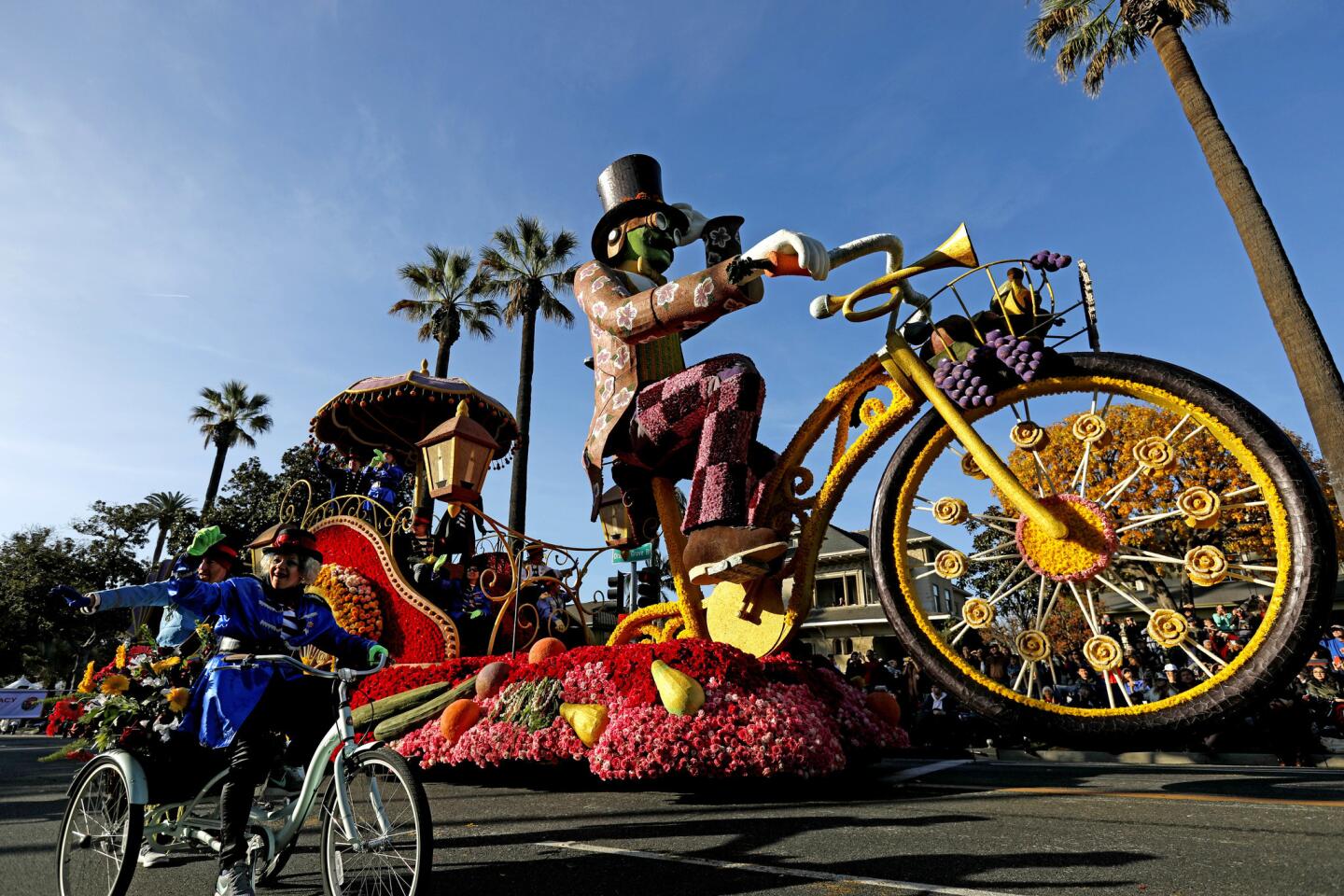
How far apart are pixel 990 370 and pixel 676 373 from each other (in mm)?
2291

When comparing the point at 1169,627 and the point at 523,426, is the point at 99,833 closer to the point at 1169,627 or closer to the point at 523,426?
the point at 1169,627

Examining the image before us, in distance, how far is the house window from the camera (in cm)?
3084

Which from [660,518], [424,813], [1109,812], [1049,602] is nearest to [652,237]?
[660,518]

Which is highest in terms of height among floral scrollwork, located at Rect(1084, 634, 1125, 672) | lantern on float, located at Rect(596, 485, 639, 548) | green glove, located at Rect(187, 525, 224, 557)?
lantern on float, located at Rect(596, 485, 639, 548)

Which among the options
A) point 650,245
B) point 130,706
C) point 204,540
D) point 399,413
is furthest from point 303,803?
point 399,413

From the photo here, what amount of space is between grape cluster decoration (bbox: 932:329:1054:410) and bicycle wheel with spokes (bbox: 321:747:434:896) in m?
2.87

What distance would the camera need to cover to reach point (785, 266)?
3.89m

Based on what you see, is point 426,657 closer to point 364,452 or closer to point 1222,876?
point 364,452

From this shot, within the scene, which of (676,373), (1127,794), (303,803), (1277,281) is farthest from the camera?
(1277,281)

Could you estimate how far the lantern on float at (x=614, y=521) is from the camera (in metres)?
6.58

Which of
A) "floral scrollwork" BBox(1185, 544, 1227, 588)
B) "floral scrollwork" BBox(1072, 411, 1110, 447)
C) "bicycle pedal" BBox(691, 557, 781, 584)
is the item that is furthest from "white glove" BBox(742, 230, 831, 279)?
"floral scrollwork" BBox(1185, 544, 1227, 588)

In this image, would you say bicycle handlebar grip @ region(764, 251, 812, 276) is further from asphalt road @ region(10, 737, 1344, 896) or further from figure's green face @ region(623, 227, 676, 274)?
asphalt road @ region(10, 737, 1344, 896)

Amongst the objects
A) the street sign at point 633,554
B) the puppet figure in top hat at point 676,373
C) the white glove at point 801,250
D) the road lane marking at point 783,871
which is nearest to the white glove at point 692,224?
the puppet figure in top hat at point 676,373

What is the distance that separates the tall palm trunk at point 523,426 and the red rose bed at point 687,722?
1295 cm
